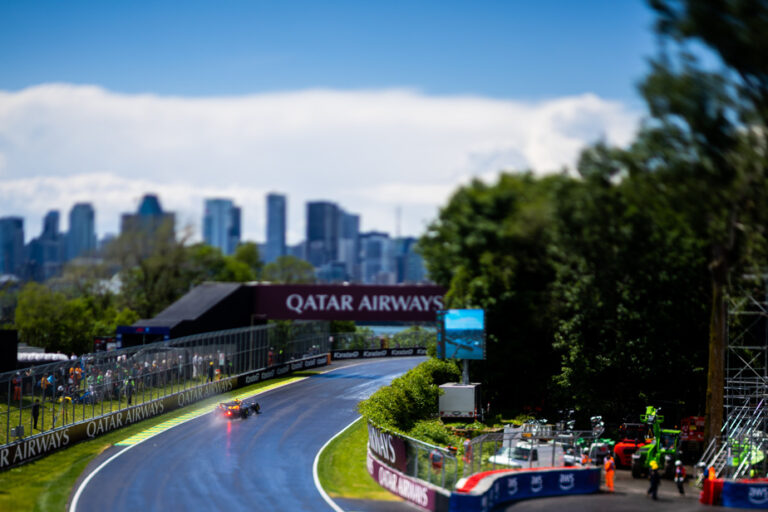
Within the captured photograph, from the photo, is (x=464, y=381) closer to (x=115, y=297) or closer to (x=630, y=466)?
(x=630, y=466)

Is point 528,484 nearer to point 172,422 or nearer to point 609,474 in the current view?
point 609,474

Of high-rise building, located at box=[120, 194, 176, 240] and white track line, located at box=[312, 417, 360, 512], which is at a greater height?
high-rise building, located at box=[120, 194, 176, 240]

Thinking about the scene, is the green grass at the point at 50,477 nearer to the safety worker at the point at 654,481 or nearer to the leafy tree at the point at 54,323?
the safety worker at the point at 654,481

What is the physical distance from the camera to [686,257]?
46312 millimetres

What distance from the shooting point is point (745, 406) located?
1722 inches

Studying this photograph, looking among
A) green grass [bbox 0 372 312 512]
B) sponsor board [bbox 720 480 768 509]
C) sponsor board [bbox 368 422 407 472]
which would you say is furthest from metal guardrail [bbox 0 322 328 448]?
sponsor board [bbox 720 480 768 509]

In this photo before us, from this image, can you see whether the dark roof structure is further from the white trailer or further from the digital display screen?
the white trailer

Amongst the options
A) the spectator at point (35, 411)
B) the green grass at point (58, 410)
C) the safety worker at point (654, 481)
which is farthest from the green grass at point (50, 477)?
the safety worker at point (654, 481)

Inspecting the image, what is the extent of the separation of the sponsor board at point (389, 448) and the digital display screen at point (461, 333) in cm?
1356

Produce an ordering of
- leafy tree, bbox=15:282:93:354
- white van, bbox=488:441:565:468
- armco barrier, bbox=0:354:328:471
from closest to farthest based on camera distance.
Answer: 1. white van, bbox=488:441:565:468
2. armco barrier, bbox=0:354:328:471
3. leafy tree, bbox=15:282:93:354

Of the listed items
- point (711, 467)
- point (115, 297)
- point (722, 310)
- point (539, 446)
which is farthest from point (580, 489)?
point (115, 297)

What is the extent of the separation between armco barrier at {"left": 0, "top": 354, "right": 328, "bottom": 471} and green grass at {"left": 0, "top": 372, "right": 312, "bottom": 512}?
386 millimetres

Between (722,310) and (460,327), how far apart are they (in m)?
16.0

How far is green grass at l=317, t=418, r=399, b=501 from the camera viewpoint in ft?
117
